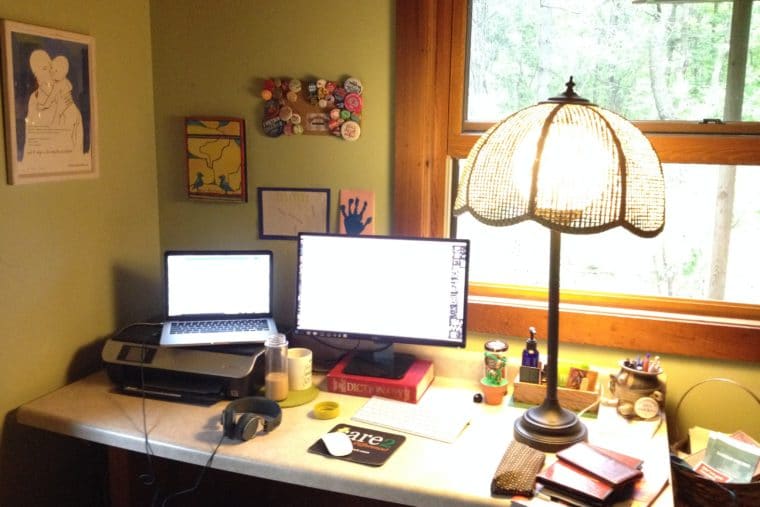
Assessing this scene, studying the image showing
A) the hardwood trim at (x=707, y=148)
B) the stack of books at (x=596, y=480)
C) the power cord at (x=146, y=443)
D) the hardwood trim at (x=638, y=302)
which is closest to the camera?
the stack of books at (x=596, y=480)

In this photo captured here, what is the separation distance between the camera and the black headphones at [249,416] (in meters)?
1.58

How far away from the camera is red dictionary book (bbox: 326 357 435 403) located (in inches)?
71.4

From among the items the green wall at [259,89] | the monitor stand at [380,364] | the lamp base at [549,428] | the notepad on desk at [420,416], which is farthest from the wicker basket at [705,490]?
the green wall at [259,89]

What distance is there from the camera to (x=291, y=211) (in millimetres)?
2121

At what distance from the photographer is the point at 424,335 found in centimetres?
185

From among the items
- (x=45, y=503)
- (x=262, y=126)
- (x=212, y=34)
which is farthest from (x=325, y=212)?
(x=45, y=503)

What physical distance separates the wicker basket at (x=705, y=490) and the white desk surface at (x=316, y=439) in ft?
0.23

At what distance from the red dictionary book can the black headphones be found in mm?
221

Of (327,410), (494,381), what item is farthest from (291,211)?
(494,381)

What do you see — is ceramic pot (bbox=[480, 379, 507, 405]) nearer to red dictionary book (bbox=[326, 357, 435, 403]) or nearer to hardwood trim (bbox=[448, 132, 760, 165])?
red dictionary book (bbox=[326, 357, 435, 403])

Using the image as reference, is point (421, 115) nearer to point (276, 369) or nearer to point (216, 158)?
point (216, 158)

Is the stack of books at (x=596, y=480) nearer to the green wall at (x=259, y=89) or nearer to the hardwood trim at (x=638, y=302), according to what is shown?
the hardwood trim at (x=638, y=302)

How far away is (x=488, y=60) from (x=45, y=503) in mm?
1733

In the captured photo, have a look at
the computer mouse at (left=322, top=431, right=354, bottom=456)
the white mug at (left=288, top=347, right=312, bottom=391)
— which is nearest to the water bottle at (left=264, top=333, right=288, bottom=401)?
the white mug at (left=288, top=347, right=312, bottom=391)
